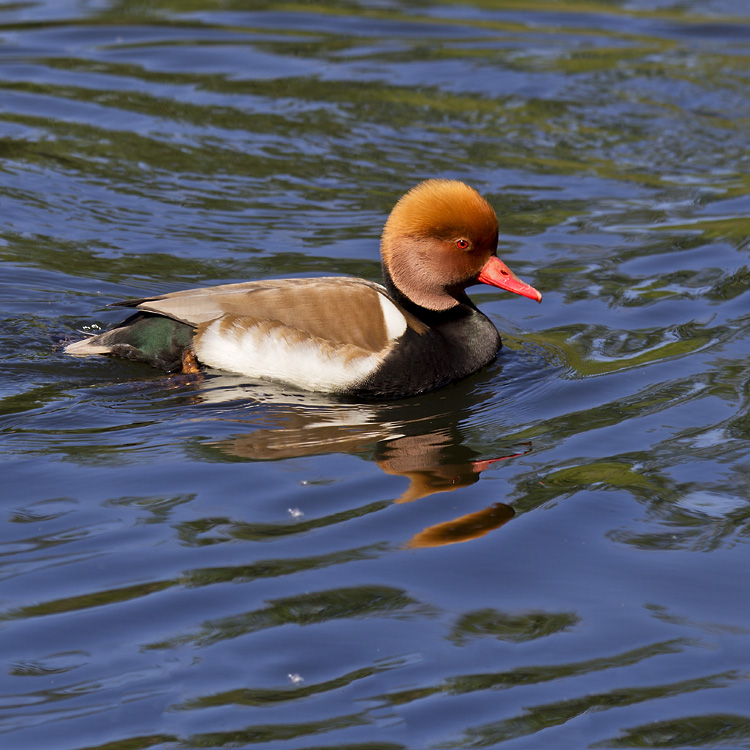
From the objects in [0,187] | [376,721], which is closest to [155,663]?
[376,721]

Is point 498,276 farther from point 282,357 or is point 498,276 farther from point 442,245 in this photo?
point 282,357

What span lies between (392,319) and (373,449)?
98 centimetres

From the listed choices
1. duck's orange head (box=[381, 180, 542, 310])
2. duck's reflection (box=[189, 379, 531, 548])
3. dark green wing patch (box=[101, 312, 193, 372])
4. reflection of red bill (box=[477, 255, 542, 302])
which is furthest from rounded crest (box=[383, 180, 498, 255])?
dark green wing patch (box=[101, 312, 193, 372])

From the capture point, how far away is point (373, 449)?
5.77 metres

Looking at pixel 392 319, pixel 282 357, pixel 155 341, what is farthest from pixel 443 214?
pixel 155 341

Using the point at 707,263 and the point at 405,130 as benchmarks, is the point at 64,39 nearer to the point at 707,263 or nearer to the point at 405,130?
the point at 405,130

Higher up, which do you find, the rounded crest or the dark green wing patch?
the rounded crest

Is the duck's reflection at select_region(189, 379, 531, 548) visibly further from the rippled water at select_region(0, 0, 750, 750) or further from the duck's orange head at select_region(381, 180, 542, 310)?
the duck's orange head at select_region(381, 180, 542, 310)

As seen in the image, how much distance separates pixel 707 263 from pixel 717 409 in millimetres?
2617

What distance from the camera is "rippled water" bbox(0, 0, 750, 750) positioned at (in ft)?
12.7

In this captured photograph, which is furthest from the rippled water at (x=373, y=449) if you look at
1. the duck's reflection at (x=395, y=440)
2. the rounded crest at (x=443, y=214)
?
the rounded crest at (x=443, y=214)

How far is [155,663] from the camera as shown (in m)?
3.93

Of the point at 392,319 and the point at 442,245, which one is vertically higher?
the point at 442,245

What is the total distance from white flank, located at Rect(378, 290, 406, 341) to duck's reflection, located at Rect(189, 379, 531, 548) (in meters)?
0.38
